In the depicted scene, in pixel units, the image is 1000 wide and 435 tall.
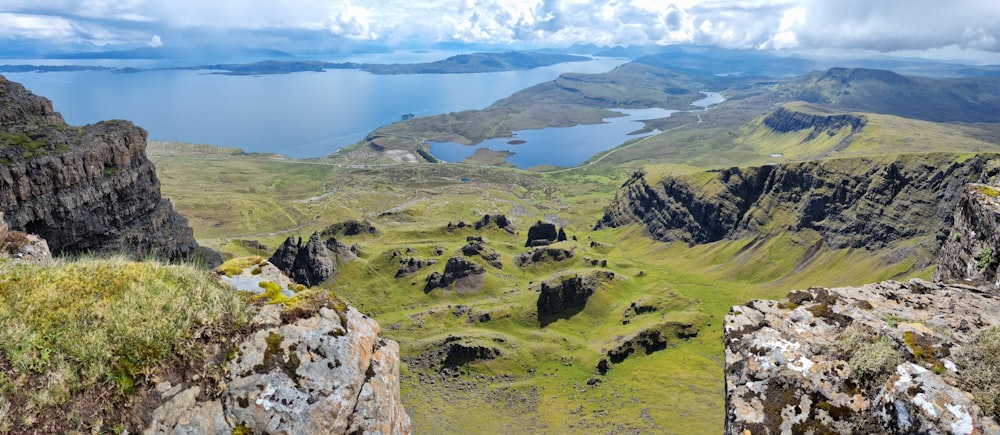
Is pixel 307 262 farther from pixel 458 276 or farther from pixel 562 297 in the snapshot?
pixel 562 297

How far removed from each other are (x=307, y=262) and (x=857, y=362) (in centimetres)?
14009

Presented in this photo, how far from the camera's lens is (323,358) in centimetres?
1130

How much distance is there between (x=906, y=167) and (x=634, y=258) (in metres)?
90.9

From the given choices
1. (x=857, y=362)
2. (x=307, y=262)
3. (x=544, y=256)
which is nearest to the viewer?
(x=857, y=362)

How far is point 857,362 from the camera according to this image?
1204 cm

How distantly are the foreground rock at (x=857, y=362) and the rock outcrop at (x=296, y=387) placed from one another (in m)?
9.01

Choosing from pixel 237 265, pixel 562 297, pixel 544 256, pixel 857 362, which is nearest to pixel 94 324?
pixel 237 265

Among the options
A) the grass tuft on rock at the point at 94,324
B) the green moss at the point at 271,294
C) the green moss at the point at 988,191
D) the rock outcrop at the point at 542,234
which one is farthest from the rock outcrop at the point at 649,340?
the grass tuft on rock at the point at 94,324

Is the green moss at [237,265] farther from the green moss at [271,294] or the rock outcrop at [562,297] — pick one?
the rock outcrop at [562,297]

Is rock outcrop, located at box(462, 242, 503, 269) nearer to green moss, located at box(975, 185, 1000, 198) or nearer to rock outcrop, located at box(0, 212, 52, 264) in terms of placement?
green moss, located at box(975, 185, 1000, 198)

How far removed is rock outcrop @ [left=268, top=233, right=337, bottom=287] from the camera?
5359 inches

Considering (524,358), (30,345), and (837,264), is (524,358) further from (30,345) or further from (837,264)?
(837,264)

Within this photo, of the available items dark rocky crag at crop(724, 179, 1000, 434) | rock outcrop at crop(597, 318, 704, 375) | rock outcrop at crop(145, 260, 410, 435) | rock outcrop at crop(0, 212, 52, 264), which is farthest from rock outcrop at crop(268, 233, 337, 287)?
dark rocky crag at crop(724, 179, 1000, 434)

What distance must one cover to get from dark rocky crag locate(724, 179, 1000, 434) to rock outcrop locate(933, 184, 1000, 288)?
1.33 ft
